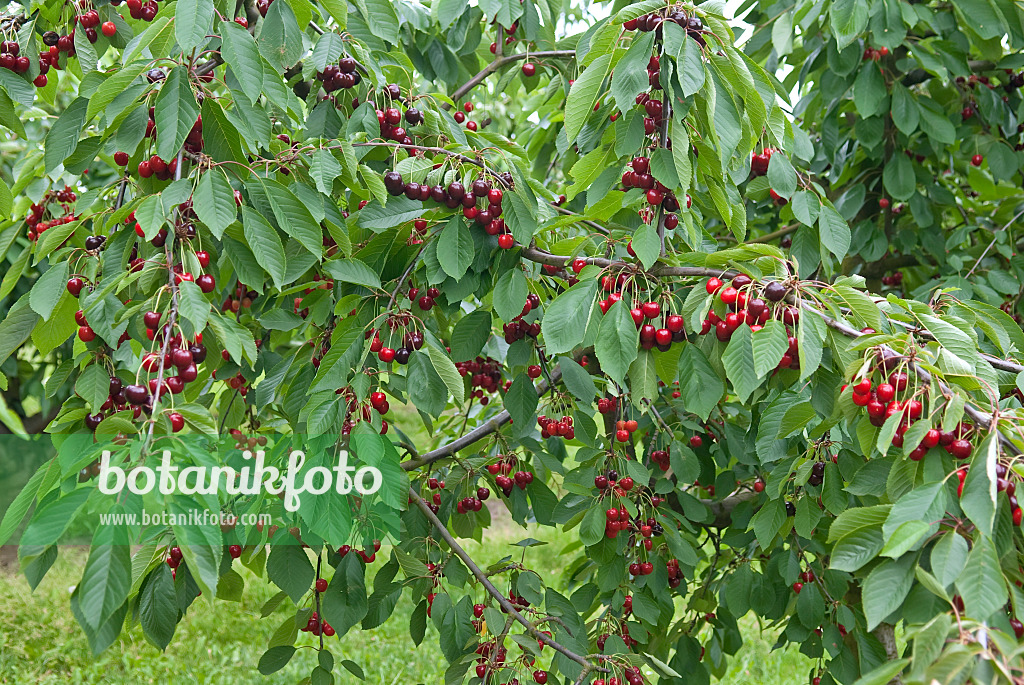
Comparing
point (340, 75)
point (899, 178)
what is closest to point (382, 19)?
point (340, 75)

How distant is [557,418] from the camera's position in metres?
2.39

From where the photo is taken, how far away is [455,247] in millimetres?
1756

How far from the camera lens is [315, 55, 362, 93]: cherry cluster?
1.94 meters

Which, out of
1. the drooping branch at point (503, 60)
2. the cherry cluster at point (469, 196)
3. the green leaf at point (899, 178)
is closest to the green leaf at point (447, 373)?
the cherry cluster at point (469, 196)

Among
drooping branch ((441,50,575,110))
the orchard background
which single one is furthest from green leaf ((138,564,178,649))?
drooping branch ((441,50,575,110))

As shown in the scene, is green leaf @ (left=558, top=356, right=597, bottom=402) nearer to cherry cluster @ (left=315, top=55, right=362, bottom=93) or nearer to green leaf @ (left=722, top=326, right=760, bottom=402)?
green leaf @ (left=722, top=326, right=760, bottom=402)

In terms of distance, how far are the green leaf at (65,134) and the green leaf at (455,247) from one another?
77cm

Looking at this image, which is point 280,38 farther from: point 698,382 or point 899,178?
point 899,178

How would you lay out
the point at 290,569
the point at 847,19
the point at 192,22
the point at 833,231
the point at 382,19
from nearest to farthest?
the point at 192,22 < the point at 290,569 < the point at 382,19 < the point at 833,231 < the point at 847,19

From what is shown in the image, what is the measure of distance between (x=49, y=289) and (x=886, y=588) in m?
1.63

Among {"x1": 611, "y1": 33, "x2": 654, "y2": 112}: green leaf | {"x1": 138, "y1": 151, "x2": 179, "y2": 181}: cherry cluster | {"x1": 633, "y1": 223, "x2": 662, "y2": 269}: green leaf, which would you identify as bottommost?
{"x1": 633, "y1": 223, "x2": 662, "y2": 269}: green leaf

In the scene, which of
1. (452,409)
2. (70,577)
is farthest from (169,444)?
(70,577)

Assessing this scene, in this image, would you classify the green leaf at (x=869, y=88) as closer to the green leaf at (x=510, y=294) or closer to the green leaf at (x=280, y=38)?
the green leaf at (x=510, y=294)

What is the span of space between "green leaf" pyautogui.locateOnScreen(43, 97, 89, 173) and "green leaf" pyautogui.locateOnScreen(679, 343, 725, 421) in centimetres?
131
